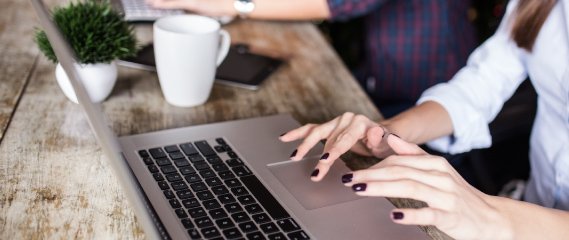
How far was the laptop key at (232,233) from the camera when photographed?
608 millimetres

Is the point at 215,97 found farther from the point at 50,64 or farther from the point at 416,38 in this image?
the point at 416,38

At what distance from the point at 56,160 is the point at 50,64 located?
321 mm

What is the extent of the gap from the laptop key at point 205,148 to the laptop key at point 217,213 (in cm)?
13

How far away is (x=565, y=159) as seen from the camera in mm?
940

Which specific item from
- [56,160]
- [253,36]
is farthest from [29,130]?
[253,36]

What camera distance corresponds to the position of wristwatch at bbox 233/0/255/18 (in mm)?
1264

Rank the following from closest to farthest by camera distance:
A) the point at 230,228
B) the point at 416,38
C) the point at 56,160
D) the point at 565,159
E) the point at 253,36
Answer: the point at 230,228, the point at 56,160, the point at 565,159, the point at 253,36, the point at 416,38

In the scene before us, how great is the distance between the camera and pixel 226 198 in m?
0.68

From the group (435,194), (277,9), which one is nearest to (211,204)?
(435,194)

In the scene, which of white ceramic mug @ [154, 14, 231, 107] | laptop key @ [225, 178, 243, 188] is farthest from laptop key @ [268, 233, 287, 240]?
white ceramic mug @ [154, 14, 231, 107]

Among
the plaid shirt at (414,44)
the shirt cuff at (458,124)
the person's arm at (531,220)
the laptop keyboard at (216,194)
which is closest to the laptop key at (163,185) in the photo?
the laptop keyboard at (216,194)

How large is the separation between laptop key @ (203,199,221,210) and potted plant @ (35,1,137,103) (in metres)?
0.31

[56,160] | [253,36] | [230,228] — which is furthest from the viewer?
[253,36]

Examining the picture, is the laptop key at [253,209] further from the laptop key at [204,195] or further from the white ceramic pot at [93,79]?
the white ceramic pot at [93,79]
